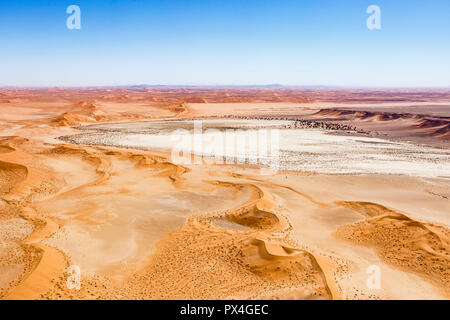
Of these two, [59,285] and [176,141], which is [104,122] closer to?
[176,141]

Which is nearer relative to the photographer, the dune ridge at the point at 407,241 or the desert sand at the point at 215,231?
the desert sand at the point at 215,231

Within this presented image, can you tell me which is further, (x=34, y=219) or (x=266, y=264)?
(x=34, y=219)

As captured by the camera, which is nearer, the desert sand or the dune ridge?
the desert sand

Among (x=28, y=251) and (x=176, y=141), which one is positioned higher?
(x=176, y=141)

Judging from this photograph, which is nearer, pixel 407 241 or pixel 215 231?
pixel 407 241

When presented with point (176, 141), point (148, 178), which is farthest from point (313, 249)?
point (176, 141)

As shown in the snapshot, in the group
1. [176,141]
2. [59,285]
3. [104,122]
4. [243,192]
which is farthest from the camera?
[104,122]

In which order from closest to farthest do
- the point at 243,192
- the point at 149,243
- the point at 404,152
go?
the point at 149,243, the point at 243,192, the point at 404,152
